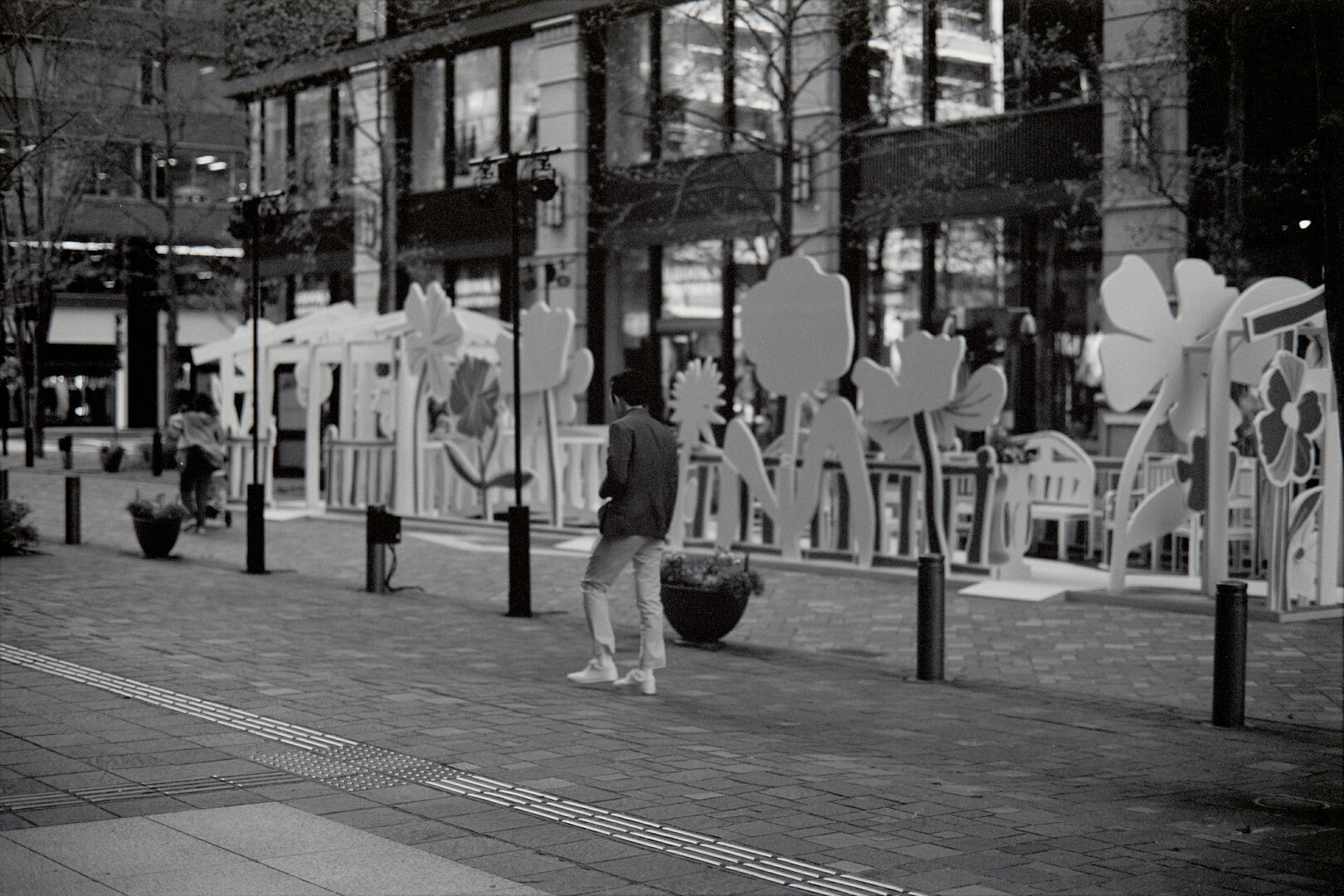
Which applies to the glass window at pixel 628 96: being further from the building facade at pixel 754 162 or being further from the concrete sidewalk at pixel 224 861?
the concrete sidewalk at pixel 224 861

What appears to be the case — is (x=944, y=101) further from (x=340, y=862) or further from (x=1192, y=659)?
(x=340, y=862)

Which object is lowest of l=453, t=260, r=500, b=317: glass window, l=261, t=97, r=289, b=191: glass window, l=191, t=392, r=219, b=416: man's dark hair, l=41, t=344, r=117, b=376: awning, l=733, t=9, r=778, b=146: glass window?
l=191, t=392, r=219, b=416: man's dark hair

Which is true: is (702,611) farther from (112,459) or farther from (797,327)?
(112,459)

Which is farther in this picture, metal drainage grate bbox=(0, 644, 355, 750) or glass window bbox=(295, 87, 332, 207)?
glass window bbox=(295, 87, 332, 207)

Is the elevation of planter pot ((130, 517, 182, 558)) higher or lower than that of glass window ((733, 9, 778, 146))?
lower

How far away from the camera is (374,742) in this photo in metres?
7.83

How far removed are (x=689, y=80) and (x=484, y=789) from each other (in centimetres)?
1975

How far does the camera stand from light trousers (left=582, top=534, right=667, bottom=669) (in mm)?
9523

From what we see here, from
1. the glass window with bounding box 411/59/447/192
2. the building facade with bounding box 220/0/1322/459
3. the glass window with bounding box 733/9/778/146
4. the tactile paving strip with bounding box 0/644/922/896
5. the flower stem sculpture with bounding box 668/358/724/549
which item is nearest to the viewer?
the tactile paving strip with bounding box 0/644/922/896

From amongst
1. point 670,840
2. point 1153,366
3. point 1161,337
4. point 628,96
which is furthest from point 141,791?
point 628,96

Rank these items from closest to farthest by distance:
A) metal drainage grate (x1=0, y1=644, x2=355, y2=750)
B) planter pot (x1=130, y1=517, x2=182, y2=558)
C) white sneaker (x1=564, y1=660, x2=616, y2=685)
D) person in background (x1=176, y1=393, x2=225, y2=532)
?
metal drainage grate (x1=0, y1=644, x2=355, y2=750) < white sneaker (x1=564, y1=660, x2=616, y2=685) < planter pot (x1=130, y1=517, x2=182, y2=558) < person in background (x1=176, y1=393, x2=225, y2=532)

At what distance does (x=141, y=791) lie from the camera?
261 inches

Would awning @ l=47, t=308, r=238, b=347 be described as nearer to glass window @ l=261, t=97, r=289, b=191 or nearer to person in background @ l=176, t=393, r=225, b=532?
glass window @ l=261, t=97, r=289, b=191

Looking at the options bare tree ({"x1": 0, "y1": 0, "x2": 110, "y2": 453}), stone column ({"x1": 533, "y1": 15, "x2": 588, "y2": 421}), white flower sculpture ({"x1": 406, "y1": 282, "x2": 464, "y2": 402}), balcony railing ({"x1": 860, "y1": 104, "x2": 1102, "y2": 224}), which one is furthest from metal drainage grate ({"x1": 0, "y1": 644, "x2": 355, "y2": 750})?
stone column ({"x1": 533, "y1": 15, "x2": 588, "y2": 421})
